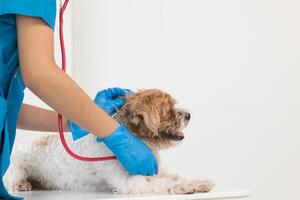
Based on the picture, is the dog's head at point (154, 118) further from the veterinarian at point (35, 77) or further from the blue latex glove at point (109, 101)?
the veterinarian at point (35, 77)

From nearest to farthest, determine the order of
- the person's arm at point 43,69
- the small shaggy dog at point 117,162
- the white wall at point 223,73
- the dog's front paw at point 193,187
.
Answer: the person's arm at point 43,69 → the dog's front paw at point 193,187 → the small shaggy dog at point 117,162 → the white wall at point 223,73

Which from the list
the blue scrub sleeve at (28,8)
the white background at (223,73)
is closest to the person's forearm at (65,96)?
the blue scrub sleeve at (28,8)

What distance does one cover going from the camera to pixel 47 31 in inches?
40.9

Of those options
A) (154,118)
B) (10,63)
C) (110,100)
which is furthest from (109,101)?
(10,63)

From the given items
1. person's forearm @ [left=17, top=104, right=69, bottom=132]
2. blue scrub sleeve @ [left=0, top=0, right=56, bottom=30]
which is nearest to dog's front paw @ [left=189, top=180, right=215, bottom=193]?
person's forearm @ [left=17, top=104, right=69, bottom=132]

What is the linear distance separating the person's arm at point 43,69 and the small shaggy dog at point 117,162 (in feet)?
1.21

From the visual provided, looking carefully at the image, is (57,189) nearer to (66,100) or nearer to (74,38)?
(66,100)

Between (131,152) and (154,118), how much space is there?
0.15m

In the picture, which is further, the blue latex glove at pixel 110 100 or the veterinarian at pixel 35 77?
the blue latex glove at pixel 110 100

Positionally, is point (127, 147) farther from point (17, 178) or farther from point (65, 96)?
point (17, 178)

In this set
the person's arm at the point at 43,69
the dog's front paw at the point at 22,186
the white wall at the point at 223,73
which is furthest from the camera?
the white wall at the point at 223,73

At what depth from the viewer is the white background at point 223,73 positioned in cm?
246

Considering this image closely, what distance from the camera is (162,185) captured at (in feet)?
4.40

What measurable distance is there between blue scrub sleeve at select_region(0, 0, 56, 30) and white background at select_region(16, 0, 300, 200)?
137 centimetres
